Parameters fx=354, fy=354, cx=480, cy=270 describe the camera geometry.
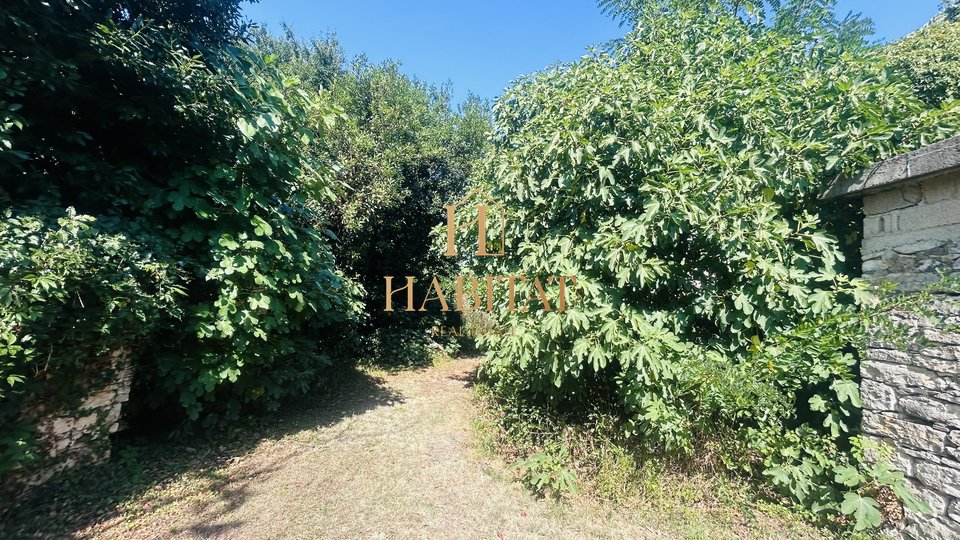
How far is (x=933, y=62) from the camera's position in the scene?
156 inches

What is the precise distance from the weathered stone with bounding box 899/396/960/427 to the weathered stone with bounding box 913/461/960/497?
0.90ft

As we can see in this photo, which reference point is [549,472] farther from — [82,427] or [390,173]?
[390,173]

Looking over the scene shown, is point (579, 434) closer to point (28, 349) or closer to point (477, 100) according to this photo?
point (28, 349)

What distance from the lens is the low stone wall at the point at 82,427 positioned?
2340mm

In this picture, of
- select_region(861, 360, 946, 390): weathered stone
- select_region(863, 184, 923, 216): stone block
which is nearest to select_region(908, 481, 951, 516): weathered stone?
select_region(861, 360, 946, 390): weathered stone

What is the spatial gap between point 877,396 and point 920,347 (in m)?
0.41

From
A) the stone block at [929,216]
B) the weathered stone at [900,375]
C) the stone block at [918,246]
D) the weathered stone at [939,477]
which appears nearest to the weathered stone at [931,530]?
the weathered stone at [939,477]

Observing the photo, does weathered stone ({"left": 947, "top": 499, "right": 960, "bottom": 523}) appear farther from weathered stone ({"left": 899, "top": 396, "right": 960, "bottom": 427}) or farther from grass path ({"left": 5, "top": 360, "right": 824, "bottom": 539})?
grass path ({"left": 5, "top": 360, "right": 824, "bottom": 539})

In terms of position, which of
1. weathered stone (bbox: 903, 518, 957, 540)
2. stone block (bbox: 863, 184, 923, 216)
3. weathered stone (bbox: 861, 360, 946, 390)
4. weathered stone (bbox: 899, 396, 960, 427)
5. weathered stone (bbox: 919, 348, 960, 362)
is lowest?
weathered stone (bbox: 903, 518, 957, 540)

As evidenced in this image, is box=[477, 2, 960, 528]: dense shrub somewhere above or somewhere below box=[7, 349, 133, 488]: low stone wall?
above

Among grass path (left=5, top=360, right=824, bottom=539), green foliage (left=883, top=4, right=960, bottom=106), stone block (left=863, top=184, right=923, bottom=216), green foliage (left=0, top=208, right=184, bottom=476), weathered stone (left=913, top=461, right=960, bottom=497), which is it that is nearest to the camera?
green foliage (left=0, top=208, right=184, bottom=476)

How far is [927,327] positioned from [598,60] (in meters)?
3.48

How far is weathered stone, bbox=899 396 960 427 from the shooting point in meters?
2.09

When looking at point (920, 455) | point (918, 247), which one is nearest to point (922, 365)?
point (920, 455)
